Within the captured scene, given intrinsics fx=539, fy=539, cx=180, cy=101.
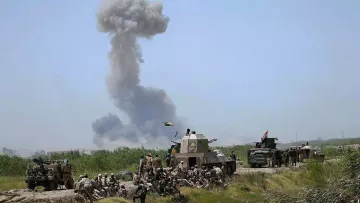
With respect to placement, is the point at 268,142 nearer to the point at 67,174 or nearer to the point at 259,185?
the point at 259,185

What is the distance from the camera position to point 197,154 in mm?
32062

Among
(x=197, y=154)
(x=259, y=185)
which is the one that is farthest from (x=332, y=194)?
(x=197, y=154)

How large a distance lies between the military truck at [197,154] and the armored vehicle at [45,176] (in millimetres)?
7563

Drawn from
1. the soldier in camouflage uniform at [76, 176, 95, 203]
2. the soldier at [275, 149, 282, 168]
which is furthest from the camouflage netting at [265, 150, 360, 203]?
the soldier at [275, 149, 282, 168]

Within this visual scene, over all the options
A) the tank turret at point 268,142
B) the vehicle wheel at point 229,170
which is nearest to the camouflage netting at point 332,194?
the vehicle wheel at point 229,170

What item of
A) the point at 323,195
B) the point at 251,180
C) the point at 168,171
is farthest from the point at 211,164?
the point at 323,195

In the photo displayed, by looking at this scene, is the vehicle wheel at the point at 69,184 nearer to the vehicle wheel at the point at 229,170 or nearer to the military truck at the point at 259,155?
the vehicle wheel at the point at 229,170

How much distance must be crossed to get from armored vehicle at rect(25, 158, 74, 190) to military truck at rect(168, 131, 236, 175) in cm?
756

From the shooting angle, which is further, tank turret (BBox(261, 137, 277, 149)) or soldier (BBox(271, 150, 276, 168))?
tank turret (BBox(261, 137, 277, 149))

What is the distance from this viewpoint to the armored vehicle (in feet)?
88.3

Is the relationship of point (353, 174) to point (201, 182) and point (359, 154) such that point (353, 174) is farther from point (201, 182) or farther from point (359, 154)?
point (201, 182)

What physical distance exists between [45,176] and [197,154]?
9.28 metres

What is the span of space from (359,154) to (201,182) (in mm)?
11514

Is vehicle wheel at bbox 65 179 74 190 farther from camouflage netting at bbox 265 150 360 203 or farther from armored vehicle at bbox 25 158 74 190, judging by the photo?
camouflage netting at bbox 265 150 360 203
